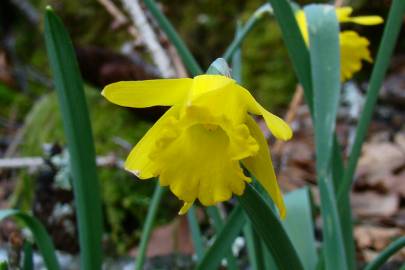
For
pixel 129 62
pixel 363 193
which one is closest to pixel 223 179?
pixel 363 193

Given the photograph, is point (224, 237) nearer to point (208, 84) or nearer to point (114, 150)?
point (208, 84)

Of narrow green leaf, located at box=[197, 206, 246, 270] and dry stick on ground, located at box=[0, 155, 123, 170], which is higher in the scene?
narrow green leaf, located at box=[197, 206, 246, 270]

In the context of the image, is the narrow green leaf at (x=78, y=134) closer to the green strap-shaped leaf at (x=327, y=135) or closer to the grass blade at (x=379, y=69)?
the green strap-shaped leaf at (x=327, y=135)

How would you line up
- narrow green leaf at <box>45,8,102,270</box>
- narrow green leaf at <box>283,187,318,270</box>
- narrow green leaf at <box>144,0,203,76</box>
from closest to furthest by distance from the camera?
narrow green leaf at <box>45,8,102,270</box> < narrow green leaf at <box>144,0,203,76</box> < narrow green leaf at <box>283,187,318,270</box>

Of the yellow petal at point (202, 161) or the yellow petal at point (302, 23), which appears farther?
the yellow petal at point (302, 23)

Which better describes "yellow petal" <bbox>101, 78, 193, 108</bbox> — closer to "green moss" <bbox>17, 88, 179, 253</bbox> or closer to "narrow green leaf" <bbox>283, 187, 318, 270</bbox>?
"narrow green leaf" <bbox>283, 187, 318, 270</bbox>

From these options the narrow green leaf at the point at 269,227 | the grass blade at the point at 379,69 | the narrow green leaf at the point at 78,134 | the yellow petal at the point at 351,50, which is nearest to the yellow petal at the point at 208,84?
the narrow green leaf at the point at 269,227

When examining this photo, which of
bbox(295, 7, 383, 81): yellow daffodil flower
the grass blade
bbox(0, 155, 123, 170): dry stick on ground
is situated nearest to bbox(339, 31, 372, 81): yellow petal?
bbox(295, 7, 383, 81): yellow daffodil flower
